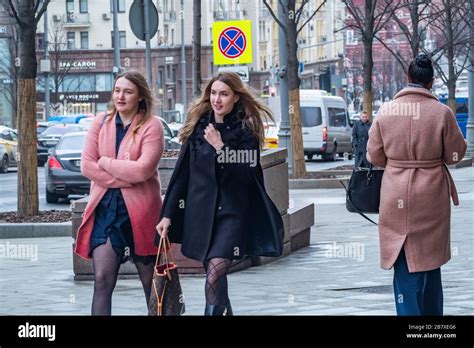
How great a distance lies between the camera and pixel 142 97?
8367 millimetres

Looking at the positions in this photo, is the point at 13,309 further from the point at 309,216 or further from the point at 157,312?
the point at 309,216

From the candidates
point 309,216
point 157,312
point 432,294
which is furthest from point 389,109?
point 309,216

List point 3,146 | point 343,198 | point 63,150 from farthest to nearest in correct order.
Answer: point 3,146 < point 63,150 < point 343,198

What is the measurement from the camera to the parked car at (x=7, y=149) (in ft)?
139

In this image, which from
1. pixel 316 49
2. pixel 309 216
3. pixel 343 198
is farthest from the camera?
pixel 316 49

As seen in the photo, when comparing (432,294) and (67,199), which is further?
(67,199)

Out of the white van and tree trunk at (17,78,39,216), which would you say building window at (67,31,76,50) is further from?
tree trunk at (17,78,39,216)

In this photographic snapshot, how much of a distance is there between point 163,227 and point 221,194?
402 mm

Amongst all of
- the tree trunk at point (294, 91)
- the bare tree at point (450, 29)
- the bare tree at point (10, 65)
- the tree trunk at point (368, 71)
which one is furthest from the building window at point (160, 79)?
the tree trunk at point (294, 91)

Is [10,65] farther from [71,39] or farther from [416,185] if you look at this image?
[416,185]

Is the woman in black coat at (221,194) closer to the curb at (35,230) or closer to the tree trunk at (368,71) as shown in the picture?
the curb at (35,230)

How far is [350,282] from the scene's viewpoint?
1183 cm

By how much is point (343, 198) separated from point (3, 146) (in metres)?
20.5

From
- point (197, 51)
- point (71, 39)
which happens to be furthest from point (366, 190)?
point (71, 39)
